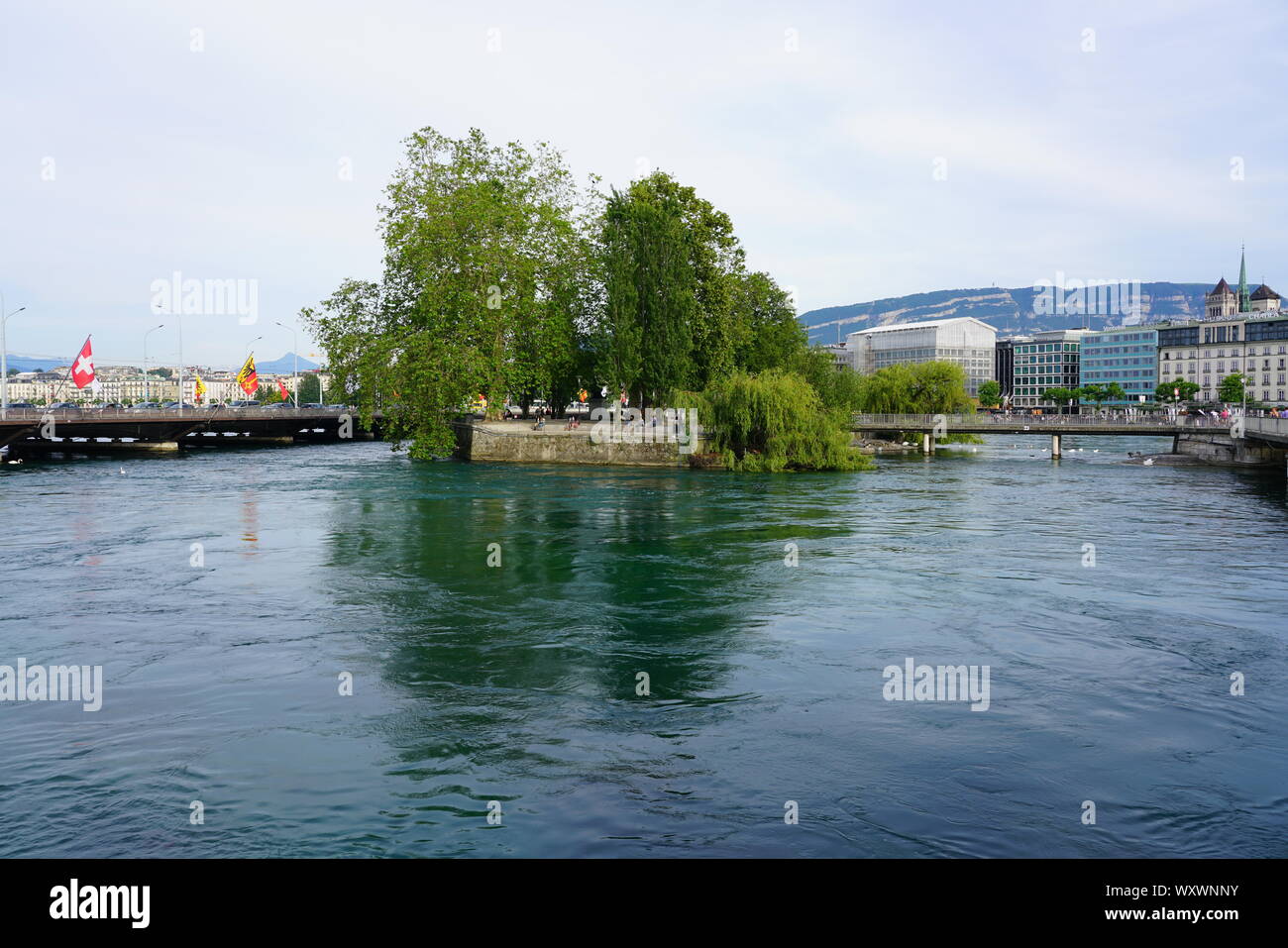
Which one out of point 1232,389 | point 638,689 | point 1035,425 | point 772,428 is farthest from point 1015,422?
point 1232,389

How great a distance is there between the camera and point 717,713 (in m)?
13.5

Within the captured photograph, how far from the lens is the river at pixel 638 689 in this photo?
32.8ft

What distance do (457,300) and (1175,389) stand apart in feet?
466

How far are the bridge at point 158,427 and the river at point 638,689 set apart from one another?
124ft

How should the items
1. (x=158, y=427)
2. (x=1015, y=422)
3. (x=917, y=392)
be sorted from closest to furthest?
1. (x=158, y=427)
2. (x=1015, y=422)
3. (x=917, y=392)

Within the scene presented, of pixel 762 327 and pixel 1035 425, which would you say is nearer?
pixel 762 327

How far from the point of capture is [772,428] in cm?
5772

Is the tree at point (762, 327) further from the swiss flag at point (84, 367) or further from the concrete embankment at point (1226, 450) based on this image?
the swiss flag at point (84, 367)

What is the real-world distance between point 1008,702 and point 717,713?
3.84 m

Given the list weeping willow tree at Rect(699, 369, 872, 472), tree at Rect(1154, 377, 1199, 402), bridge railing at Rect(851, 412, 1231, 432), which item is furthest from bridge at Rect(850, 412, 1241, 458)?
tree at Rect(1154, 377, 1199, 402)

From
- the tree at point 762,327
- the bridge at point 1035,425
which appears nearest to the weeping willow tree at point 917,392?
the bridge at point 1035,425

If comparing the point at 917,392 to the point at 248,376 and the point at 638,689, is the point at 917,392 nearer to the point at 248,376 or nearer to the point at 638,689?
the point at 248,376

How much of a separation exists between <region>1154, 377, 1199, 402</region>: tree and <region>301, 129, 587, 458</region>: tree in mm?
130054
